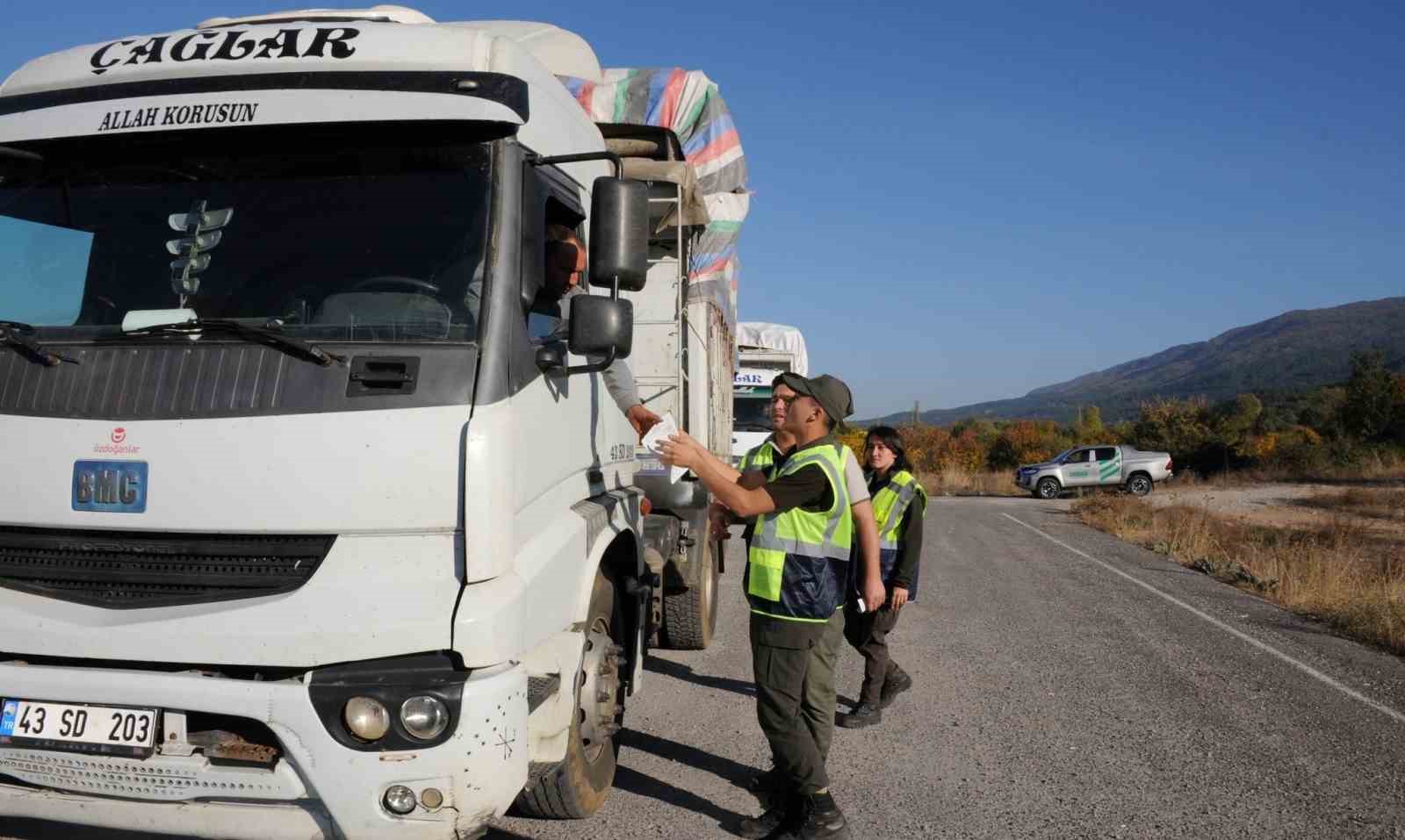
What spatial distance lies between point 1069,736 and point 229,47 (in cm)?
521

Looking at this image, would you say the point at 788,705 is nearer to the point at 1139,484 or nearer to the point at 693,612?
the point at 693,612

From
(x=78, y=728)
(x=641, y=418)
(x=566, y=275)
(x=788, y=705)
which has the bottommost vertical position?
(x=788, y=705)

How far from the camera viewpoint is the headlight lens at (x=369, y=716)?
2777 millimetres

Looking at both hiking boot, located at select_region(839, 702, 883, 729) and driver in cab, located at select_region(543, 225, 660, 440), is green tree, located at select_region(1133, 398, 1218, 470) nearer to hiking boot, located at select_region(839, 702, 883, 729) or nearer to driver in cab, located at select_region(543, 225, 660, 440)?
hiking boot, located at select_region(839, 702, 883, 729)

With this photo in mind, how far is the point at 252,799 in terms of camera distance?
2850 mm

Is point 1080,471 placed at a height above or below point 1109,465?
below

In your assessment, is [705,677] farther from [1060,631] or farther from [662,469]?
[1060,631]

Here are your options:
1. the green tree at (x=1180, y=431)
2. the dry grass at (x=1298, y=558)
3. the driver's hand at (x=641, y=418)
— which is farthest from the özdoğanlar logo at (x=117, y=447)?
the green tree at (x=1180, y=431)

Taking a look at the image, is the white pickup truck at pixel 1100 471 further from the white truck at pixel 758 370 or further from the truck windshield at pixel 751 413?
the truck windshield at pixel 751 413

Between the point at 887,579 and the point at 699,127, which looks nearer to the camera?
the point at 887,579

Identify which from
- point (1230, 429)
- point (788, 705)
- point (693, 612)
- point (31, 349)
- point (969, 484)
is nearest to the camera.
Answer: point (31, 349)

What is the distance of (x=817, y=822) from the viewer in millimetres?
4027

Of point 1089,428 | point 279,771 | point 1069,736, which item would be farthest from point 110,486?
point 1089,428

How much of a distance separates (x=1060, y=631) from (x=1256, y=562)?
5994mm
